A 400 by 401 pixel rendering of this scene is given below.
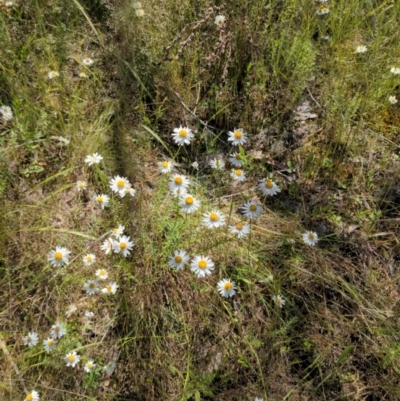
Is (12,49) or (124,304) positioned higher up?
(12,49)

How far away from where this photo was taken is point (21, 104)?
6.75 feet

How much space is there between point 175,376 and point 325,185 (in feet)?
3.64

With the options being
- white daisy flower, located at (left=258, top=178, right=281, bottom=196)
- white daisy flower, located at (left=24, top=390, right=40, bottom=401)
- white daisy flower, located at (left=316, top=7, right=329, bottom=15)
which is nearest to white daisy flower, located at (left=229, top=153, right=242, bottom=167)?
white daisy flower, located at (left=258, top=178, right=281, bottom=196)

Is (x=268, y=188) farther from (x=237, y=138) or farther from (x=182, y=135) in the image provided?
(x=182, y=135)

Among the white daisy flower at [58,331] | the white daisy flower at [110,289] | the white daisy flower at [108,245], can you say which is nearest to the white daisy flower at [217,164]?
the white daisy flower at [108,245]

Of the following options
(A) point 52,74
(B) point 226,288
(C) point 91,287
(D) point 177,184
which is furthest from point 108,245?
(A) point 52,74

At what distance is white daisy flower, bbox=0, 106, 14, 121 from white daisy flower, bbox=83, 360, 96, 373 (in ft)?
4.07

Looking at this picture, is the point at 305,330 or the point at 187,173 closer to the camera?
the point at 305,330

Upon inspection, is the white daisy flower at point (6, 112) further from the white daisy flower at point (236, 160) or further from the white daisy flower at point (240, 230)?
the white daisy flower at point (240, 230)

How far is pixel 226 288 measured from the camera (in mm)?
1575

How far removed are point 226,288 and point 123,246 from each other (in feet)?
1.44

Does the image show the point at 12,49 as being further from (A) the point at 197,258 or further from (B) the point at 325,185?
(B) the point at 325,185

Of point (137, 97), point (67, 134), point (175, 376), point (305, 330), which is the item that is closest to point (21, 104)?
point (67, 134)

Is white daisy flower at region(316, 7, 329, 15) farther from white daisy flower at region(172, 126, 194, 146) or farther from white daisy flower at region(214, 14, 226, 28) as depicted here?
Answer: white daisy flower at region(172, 126, 194, 146)
